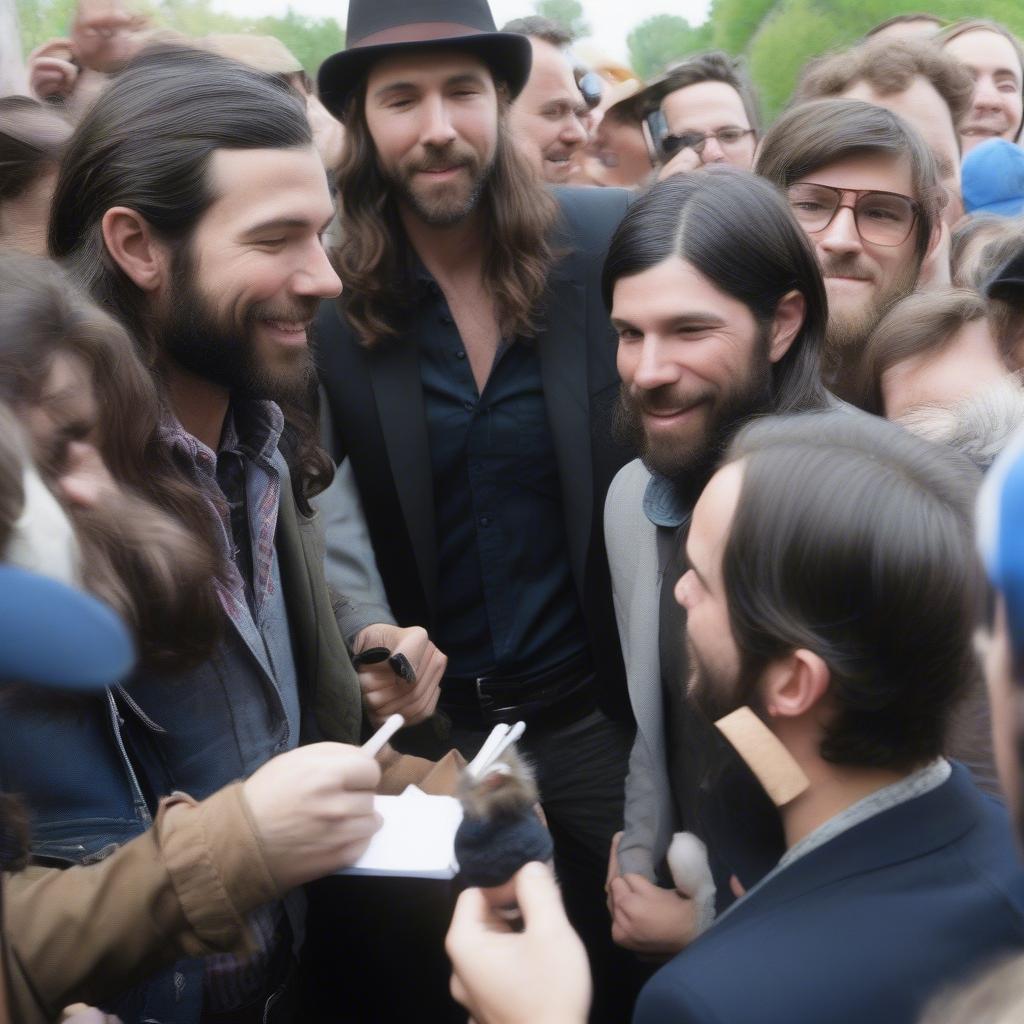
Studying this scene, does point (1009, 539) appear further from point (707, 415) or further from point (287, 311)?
point (287, 311)

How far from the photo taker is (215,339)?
7.40ft

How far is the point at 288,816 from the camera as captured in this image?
168 centimetres

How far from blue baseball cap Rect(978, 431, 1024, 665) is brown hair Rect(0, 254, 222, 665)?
130 cm

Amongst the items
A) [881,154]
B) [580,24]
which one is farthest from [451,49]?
[580,24]

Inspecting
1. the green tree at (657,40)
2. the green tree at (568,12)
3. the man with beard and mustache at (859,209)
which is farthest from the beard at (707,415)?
the green tree at (657,40)

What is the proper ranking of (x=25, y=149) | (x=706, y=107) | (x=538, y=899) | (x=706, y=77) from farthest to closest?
(x=706, y=77), (x=706, y=107), (x=25, y=149), (x=538, y=899)

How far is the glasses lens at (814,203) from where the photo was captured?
3.12 metres

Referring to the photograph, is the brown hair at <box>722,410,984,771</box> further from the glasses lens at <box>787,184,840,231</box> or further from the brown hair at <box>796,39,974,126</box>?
the brown hair at <box>796,39,974,126</box>

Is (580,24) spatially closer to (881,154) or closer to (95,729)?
(881,154)

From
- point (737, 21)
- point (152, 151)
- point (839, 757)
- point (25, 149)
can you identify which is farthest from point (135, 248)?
point (737, 21)

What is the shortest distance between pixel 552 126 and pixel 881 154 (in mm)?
2243

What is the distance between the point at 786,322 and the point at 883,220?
2.77 feet

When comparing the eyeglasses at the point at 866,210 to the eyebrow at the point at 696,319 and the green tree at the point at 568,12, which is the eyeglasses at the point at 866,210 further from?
the green tree at the point at 568,12

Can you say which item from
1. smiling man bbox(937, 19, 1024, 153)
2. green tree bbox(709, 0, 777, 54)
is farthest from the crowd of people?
green tree bbox(709, 0, 777, 54)
